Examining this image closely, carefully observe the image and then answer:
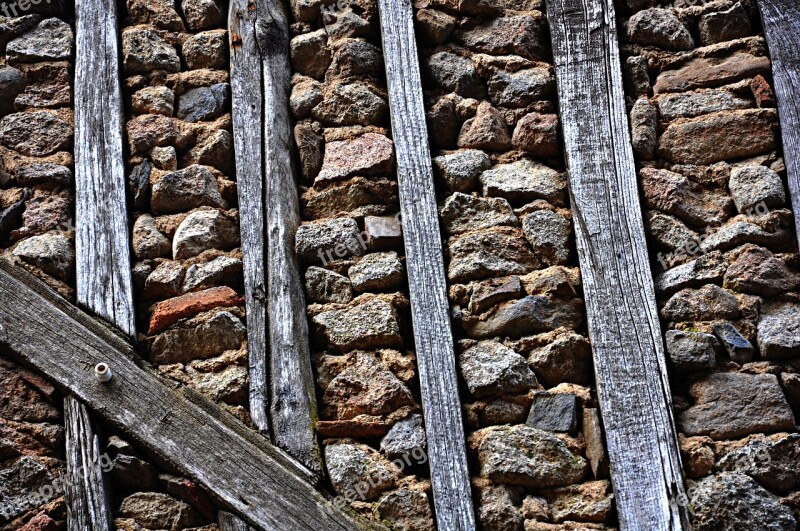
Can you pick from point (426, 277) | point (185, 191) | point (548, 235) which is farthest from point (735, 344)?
point (185, 191)

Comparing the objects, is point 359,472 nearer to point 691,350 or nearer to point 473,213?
point 473,213

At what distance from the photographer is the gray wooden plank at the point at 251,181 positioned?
294 cm

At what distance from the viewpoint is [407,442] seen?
2838 millimetres

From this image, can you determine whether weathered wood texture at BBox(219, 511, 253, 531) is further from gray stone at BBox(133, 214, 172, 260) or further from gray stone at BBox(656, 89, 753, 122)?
gray stone at BBox(656, 89, 753, 122)

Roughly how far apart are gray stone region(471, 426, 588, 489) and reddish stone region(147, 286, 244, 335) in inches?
37.3

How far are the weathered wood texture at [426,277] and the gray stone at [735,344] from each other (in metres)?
0.81

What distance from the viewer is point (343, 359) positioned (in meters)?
2.97

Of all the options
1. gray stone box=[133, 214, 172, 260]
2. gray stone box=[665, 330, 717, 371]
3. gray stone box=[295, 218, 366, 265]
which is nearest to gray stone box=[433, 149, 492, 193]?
gray stone box=[295, 218, 366, 265]

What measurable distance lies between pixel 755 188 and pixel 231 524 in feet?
6.34

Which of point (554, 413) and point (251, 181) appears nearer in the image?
point (554, 413)

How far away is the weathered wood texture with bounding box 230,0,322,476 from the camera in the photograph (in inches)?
114

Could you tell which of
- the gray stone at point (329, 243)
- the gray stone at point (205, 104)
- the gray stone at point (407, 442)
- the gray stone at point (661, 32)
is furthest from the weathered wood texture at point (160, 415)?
the gray stone at point (661, 32)

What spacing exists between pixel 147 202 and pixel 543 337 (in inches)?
55.9

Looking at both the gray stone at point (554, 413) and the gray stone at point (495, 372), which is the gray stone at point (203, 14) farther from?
the gray stone at point (554, 413)
